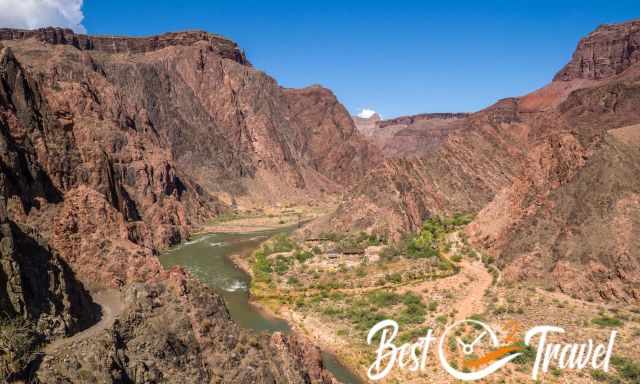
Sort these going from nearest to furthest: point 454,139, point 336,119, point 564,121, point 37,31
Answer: point 564,121 < point 454,139 < point 37,31 < point 336,119

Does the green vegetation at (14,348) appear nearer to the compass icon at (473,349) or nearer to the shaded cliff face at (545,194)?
the compass icon at (473,349)

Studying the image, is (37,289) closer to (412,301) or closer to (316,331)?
(316,331)

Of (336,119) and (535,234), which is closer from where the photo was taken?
(535,234)

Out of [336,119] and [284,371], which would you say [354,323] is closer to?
[284,371]

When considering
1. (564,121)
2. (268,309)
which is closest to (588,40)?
(564,121)

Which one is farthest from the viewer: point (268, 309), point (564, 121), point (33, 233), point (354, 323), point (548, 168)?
point (564, 121)

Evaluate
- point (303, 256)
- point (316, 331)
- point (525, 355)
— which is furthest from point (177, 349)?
point (303, 256)
